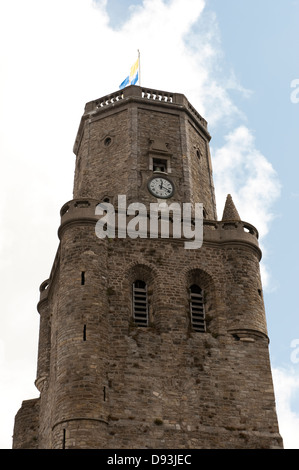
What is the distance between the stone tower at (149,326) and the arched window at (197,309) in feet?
0.14

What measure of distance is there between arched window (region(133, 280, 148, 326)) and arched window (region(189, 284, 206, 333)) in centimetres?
187

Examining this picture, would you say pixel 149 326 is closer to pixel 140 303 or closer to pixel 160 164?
pixel 140 303

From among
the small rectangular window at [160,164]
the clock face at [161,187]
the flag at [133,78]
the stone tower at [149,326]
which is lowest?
the stone tower at [149,326]

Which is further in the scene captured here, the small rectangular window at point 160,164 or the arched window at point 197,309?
the small rectangular window at point 160,164

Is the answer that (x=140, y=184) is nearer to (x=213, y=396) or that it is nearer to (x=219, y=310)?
(x=219, y=310)

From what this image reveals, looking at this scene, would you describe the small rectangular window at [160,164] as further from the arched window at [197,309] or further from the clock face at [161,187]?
the arched window at [197,309]

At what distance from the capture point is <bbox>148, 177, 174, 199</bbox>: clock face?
31.1 m

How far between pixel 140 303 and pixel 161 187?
6.11m

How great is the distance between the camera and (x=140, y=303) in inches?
1088

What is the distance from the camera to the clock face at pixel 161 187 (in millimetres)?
31062

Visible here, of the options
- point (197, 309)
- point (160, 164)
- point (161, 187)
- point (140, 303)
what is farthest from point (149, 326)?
point (160, 164)

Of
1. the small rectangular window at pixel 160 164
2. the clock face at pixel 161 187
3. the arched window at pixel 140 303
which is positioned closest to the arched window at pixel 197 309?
the arched window at pixel 140 303

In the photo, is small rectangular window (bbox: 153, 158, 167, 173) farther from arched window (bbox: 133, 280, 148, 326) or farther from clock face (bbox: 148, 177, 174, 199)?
arched window (bbox: 133, 280, 148, 326)

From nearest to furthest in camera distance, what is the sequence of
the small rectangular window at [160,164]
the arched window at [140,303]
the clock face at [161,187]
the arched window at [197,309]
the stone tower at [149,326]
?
the stone tower at [149,326] → the arched window at [140,303] → the arched window at [197,309] → the clock face at [161,187] → the small rectangular window at [160,164]
